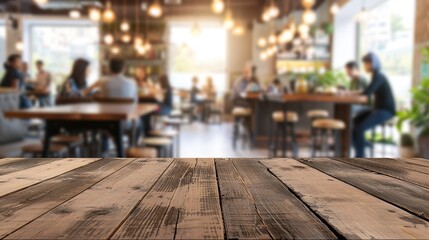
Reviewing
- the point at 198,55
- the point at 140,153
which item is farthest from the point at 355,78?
the point at 198,55

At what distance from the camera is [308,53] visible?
11.1 meters

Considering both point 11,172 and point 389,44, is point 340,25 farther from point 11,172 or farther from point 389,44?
point 11,172

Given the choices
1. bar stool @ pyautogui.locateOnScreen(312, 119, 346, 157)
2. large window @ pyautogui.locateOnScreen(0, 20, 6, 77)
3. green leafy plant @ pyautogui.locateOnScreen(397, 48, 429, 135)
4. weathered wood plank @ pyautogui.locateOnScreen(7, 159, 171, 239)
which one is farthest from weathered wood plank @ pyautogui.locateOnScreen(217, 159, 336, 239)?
large window @ pyautogui.locateOnScreen(0, 20, 6, 77)

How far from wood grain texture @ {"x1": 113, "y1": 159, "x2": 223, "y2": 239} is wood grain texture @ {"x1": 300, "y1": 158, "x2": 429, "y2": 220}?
39cm

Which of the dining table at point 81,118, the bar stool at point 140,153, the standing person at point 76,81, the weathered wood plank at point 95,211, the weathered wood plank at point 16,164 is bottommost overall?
the bar stool at point 140,153

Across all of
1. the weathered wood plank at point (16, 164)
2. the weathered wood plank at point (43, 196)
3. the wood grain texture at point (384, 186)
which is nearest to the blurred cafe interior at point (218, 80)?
the weathered wood plank at point (16, 164)

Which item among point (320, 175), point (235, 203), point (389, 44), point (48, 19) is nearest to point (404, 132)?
point (389, 44)

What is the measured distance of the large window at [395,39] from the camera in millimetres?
8055

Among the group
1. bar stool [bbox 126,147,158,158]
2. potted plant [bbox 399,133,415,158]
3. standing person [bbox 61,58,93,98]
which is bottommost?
potted plant [bbox 399,133,415,158]

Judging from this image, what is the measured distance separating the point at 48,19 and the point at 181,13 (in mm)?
4396

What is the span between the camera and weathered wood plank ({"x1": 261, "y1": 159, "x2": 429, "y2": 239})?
727mm

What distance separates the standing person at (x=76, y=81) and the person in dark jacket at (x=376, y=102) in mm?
3740

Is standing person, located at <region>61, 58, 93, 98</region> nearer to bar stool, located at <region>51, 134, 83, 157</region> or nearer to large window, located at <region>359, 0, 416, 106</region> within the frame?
bar stool, located at <region>51, 134, 83, 157</region>

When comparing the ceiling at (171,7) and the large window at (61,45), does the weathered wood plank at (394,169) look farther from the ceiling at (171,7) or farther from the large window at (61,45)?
the large window at (61,45)
